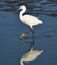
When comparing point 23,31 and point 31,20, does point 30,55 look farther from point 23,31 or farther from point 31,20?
point 23,31

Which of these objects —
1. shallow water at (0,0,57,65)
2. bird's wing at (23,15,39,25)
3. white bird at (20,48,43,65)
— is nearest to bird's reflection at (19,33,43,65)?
white bird at (20,48,43,65)

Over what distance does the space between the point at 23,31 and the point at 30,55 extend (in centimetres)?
348

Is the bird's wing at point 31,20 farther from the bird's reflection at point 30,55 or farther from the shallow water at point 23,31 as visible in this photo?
the bird's reflection at point 30,55

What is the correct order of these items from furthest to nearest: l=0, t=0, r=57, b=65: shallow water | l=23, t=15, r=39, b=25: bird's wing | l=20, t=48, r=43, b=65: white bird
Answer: l=23, t=15, r=39, b=25: bird's wing
l=0, t=0, r=57, b=65: shallow water
l=20, t=48, r=43, b=65: white bird

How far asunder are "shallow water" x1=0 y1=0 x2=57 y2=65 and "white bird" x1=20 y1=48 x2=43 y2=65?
0.12 m

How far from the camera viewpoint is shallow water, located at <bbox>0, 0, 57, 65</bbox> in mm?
10875

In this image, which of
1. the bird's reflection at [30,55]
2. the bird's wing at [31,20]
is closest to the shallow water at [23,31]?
the bird's reflection at [30,55]

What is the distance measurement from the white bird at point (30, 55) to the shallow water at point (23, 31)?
0.39 feet

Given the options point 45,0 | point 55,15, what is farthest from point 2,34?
point 45,0

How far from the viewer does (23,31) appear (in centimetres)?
1454

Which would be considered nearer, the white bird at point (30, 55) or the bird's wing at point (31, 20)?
the white bird at point (30, 55)

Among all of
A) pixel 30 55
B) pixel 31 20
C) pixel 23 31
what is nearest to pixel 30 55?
pixel 30 55

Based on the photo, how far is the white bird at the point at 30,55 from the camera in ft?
34.9

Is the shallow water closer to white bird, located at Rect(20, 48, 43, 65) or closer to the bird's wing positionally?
white bird, located at Rect(20, 48, 43, 65)
